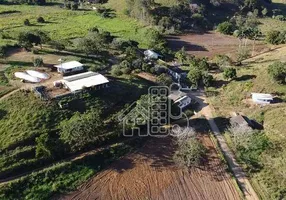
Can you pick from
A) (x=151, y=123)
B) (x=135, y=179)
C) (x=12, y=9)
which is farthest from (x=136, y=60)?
(x=12, y=9)

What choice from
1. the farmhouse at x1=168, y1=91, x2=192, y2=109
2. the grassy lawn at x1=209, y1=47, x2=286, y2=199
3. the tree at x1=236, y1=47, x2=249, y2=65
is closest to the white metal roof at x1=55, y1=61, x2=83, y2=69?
the farmhouse at x1=168, y1=91, x2=192, y2=109

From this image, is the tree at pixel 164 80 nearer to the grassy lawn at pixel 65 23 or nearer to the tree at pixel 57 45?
the tree at pixel 57 45

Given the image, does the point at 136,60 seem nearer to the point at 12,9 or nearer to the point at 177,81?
the point at 177,81

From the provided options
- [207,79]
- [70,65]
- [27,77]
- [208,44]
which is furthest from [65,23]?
[207,79]

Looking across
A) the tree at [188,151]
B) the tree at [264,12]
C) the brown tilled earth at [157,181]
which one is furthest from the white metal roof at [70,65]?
the tree at [264,12]

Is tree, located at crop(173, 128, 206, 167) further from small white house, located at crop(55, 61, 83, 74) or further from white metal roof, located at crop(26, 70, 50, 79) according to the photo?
white metal roof, located at crop(26, 70, 50, 79)
